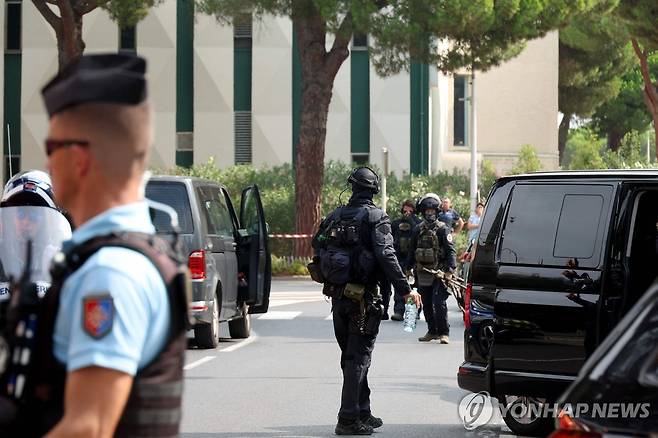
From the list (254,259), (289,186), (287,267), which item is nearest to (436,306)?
(254,259)

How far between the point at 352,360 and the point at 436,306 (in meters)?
Result: 7.30

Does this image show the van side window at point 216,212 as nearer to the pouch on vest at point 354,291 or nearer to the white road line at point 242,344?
the white road line at point 242,344

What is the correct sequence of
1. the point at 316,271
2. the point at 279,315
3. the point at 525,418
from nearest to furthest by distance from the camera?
1. the point at 525,418
2. the point at 316,271
3. the point at 279,315

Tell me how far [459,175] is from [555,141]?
1417cm

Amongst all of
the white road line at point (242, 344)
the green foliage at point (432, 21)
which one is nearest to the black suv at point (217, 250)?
the white road line at point (242, 344)

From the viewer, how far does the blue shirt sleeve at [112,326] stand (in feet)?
9.82

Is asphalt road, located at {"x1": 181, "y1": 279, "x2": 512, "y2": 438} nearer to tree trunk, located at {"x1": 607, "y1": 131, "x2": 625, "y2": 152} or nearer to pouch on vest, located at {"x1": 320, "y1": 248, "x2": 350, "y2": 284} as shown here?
pouch on vest, located at {"x1": 320, "y1": 248, "x2": 350, "y2": 284}

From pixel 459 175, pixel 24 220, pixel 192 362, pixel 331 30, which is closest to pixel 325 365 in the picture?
pixel 192 362

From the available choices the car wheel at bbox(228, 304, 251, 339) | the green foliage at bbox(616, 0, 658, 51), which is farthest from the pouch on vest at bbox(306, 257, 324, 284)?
the green foliage at bbox(616, 0, 658, 51)

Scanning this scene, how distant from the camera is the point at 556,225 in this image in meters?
8.80

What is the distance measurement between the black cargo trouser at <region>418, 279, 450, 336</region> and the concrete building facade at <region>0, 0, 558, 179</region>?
24.6 metres

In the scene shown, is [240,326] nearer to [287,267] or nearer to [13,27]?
[287,267]

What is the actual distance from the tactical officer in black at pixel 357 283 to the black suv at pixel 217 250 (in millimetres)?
4143

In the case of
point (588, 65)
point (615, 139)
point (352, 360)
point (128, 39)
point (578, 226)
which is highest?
point (588, 65)
